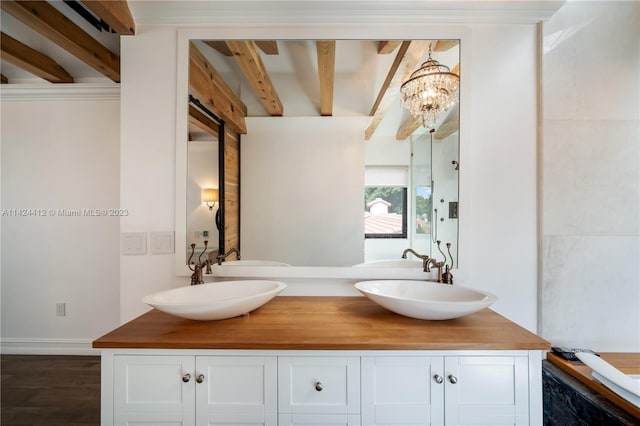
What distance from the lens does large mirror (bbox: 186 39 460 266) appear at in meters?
1.38

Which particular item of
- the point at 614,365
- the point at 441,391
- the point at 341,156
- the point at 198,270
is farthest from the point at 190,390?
the point at 614,365

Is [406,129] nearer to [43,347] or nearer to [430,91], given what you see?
[430,91]

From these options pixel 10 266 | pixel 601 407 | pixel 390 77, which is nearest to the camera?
pixel 601 407

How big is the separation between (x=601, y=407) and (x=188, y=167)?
7.03 ft

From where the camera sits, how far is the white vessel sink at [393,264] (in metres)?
1.38

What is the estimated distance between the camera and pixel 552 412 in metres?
1.22

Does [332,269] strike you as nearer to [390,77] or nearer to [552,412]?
[390,77]

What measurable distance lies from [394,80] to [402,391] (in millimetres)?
1419

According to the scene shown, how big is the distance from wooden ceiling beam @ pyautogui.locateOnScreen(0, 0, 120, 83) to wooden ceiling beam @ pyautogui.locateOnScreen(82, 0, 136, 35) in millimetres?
374

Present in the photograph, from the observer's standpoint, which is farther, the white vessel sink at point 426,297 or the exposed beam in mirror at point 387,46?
the exposed beam in mirror at point 387,46

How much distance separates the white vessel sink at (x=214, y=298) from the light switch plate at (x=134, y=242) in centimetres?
41

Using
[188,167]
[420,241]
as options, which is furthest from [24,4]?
[420,241]

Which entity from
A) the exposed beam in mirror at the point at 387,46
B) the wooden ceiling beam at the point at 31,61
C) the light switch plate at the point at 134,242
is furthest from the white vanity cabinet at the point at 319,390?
the wooden ceiling beam at the point at 31,61

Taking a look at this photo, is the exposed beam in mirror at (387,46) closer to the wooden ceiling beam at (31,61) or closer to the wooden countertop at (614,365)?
the wooden countertop at (614,365)
